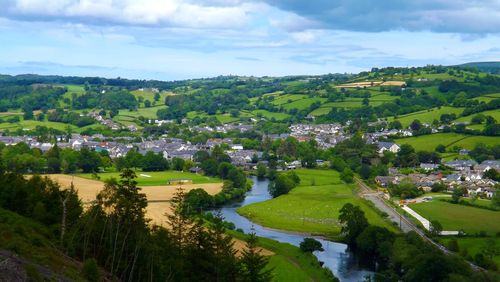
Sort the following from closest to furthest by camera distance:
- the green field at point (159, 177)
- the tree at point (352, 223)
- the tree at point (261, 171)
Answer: the tree at point (352, 223), the green field at point (159, 177), the tree at point (261, 171)

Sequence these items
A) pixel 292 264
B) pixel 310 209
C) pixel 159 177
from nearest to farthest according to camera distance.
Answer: pixel 292 264, pixel 310 209, pixel 159 177

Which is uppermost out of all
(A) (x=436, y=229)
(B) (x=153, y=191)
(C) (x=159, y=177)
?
(A) (x=436, y=229)

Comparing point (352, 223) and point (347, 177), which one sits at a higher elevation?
point (352, 223)

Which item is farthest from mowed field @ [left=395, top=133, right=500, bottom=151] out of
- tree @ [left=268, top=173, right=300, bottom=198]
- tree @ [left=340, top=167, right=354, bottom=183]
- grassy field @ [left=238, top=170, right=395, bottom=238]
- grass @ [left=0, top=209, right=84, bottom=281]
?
grass @ [left=0, top=209, right=84, bottom=281]

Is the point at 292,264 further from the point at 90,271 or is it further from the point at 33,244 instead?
the point at 90,271

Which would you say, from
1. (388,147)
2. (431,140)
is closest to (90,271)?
(388,147)

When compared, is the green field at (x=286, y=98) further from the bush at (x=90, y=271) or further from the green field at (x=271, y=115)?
the bush at (x=90, y=271)

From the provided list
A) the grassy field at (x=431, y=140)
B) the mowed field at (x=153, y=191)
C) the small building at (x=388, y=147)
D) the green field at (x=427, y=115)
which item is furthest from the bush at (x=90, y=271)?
the green field at (x=427, y=115)
